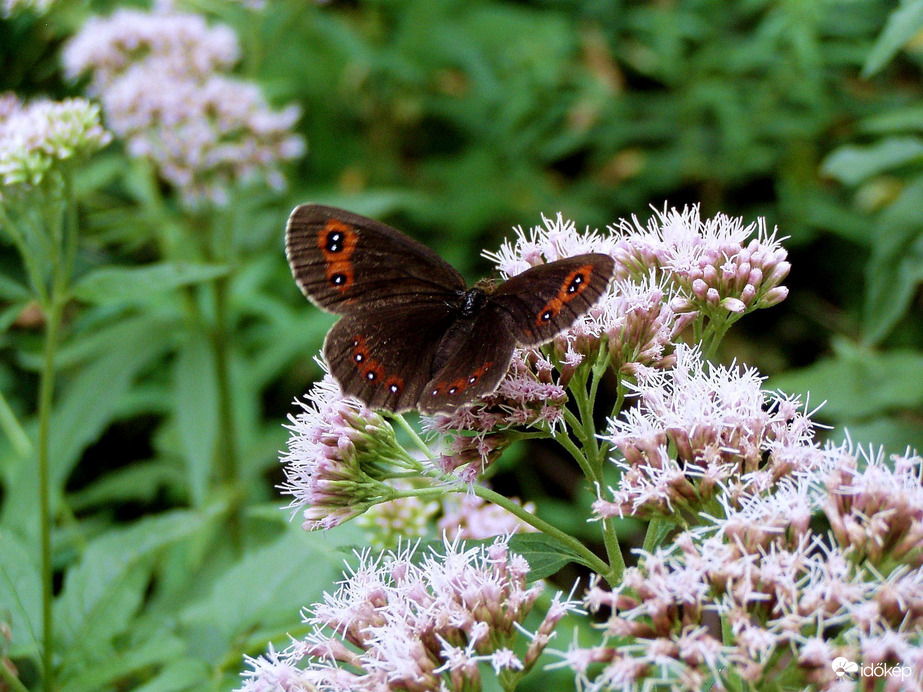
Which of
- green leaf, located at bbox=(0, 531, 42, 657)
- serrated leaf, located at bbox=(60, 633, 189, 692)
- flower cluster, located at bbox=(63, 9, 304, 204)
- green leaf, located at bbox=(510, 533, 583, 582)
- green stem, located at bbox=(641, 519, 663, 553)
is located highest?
flower cluster, located at bbox=(63, 9, 304, 204)

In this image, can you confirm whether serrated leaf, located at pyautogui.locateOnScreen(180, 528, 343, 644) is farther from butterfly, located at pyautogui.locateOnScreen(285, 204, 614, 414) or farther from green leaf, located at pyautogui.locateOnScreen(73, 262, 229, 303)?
green leaf, located at pyautogui.locateOnScreen(73, 262, 229, 303)

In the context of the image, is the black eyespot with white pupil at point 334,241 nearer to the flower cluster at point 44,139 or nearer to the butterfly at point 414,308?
the butterfly at point 414,308

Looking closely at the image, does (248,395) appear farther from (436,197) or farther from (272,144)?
(436,197)

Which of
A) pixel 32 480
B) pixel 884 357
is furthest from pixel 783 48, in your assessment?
pixel 32 480

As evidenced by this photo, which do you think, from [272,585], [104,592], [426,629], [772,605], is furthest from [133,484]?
[772,605]

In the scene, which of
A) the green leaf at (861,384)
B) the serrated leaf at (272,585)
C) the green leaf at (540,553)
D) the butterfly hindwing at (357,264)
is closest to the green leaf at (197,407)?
the serrated leaf at (272,585)

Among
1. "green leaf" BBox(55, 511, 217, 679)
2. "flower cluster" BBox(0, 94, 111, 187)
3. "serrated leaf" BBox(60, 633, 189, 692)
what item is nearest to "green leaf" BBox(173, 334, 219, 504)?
"green leaf" BBox(55, 511, 217, 679)
